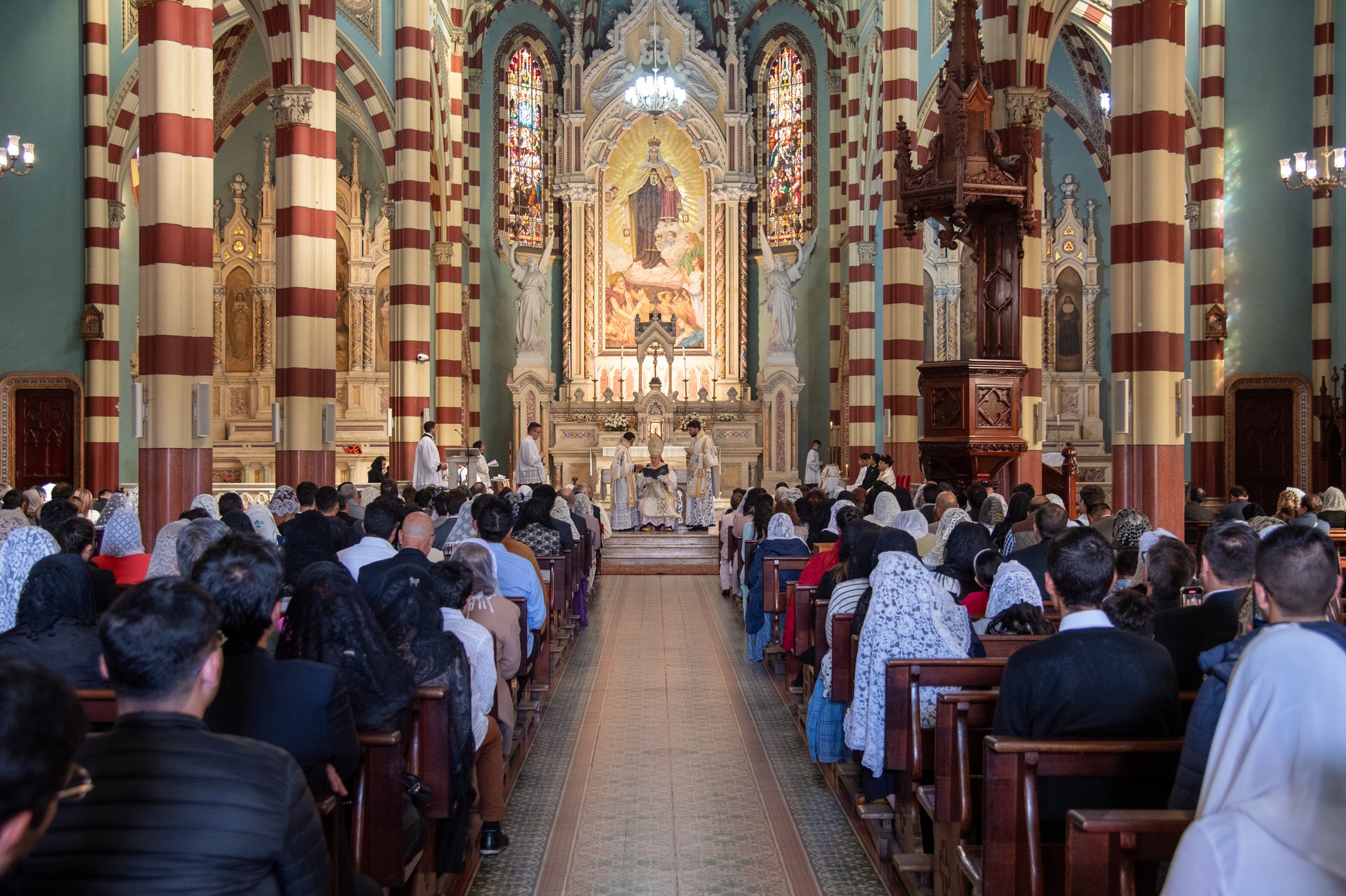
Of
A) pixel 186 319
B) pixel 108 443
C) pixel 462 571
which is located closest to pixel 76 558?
pixel 462 571

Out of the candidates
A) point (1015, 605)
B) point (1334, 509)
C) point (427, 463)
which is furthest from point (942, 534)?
point (427, 463)

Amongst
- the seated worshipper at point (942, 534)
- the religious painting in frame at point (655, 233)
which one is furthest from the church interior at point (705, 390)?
the seated worshipper at point (942, 534)

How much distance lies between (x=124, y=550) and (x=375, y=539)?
1.79m

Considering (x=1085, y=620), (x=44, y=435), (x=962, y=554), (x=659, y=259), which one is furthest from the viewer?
(x=659, y=259)

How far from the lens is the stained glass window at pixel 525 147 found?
2662 cm

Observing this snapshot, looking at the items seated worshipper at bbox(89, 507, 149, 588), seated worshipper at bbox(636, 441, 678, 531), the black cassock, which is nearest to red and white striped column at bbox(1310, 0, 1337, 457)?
seated worshipper at bbox(636, 441, 678, 531)

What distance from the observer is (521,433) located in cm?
2461

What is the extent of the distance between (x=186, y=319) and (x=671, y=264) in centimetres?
1735

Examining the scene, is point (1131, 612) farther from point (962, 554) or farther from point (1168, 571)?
point (962, 554)

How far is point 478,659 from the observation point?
4805 millimetres

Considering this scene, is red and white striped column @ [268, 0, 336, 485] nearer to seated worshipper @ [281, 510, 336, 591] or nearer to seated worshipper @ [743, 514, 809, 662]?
seated worshipper @ [743, 514, 809, 662]

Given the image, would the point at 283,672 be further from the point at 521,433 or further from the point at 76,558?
the point at 521,433

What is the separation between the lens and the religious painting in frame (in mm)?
26672

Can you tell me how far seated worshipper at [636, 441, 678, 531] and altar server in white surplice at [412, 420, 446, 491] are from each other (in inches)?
147
